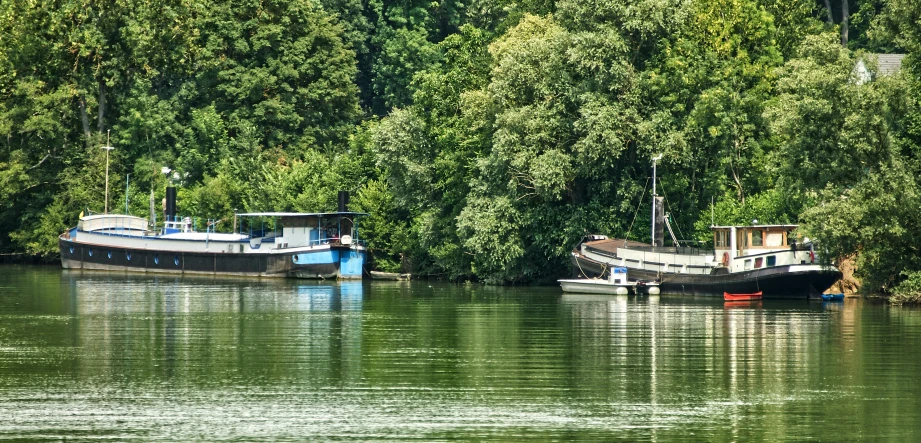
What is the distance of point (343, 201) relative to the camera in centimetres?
7912

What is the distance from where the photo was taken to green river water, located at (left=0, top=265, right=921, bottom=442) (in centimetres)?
2867

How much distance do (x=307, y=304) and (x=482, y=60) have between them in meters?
20.8

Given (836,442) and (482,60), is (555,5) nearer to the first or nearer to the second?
(482,60)

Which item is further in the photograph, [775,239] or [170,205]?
[170,205]

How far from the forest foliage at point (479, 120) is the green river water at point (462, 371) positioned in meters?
7.13

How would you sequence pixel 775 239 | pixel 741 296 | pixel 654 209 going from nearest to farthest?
pixel 741 296 → pixel 775 239 → pixel 654 209

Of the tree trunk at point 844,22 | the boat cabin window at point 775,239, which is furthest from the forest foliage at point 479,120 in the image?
the boat cabin window at point 775,239

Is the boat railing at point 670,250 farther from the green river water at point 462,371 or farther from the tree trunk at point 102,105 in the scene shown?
the tree trunk at point 102,105

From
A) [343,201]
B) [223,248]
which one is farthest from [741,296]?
[223,248]

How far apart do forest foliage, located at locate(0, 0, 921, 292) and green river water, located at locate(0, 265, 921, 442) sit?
713cm

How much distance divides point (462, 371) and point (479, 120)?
3404 cm

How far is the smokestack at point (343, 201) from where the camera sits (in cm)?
7900

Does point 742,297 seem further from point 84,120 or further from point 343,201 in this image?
point 84,120

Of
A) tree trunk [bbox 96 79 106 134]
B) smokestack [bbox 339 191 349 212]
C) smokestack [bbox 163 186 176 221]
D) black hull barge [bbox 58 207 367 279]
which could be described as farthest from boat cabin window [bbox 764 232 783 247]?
tree trunk [bbox 96 79 106 134]
